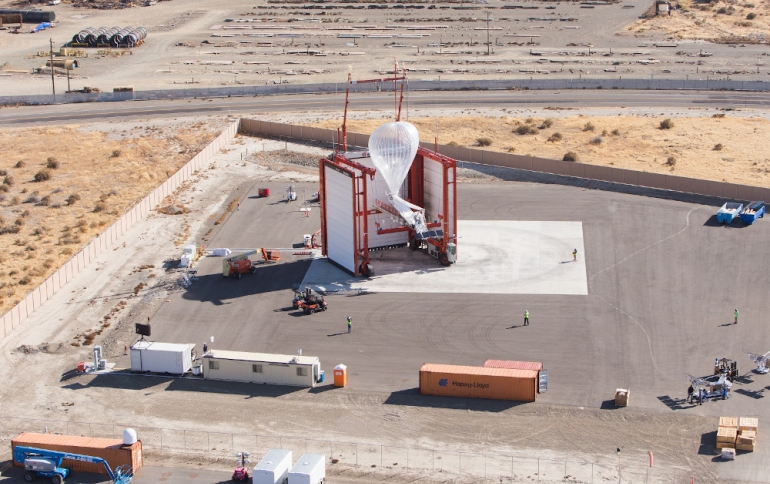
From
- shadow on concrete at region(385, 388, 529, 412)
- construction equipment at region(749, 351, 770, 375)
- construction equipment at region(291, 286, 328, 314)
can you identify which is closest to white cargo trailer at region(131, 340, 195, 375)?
construction equipment at region(291, 286, 328, 314)

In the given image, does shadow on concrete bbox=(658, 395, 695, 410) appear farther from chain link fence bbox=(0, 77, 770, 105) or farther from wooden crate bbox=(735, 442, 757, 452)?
chain link fence bbox=(0, 77, 770, 105)

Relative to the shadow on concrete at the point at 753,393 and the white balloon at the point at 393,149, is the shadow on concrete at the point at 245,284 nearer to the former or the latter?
the white balloon at the point at 393,149

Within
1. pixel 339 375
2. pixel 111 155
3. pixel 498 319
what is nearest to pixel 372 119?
pixel 111 155

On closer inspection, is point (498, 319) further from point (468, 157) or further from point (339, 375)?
point (468, 157)

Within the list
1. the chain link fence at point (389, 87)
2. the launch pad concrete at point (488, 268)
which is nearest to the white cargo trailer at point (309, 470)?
the launch pad concrete at point (488, 268)

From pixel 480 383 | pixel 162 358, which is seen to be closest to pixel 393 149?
pixel 480 383

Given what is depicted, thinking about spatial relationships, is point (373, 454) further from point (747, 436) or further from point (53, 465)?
point (747, 436)
